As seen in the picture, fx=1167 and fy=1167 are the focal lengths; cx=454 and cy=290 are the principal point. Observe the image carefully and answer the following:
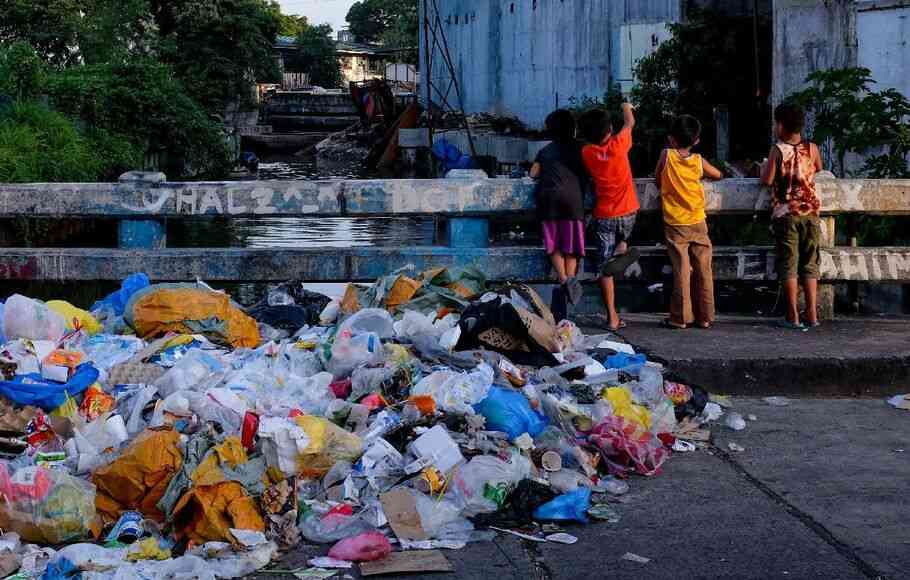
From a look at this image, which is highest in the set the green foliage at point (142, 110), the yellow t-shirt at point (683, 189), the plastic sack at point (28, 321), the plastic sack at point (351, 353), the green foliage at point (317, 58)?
the green foliage at point (317, 58)

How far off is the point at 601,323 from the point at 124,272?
3.05 metres

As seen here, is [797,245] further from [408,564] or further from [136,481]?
[136,481]

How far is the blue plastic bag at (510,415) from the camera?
520cm

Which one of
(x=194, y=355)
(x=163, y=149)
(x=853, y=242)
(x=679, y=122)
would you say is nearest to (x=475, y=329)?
(x=194, y=355)

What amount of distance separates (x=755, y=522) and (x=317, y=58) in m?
83.6

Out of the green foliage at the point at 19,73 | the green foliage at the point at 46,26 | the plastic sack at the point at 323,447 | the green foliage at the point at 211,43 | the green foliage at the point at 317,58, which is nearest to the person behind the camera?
the plastic sack at the point at 323,447

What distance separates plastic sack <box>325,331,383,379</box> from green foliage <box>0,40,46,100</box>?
65.7 feet

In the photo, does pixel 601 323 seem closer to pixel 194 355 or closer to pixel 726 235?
pixel 194 355

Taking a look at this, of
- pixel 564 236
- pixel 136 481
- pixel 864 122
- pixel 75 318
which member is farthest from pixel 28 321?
pixel 864 122

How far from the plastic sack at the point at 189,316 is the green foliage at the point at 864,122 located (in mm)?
6344

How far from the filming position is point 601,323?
24.7ft

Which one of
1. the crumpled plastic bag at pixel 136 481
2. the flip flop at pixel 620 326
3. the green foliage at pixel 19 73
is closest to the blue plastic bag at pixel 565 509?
the crumpled plastic bag at pixel 136 481

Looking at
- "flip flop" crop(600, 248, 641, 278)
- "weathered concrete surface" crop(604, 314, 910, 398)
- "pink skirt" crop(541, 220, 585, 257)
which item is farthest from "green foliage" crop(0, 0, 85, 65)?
"weathered concrete surface" crop(604, 314, 910, 398)

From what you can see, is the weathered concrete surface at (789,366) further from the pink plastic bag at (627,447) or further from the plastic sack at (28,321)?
the plastic sack at (28,321)
